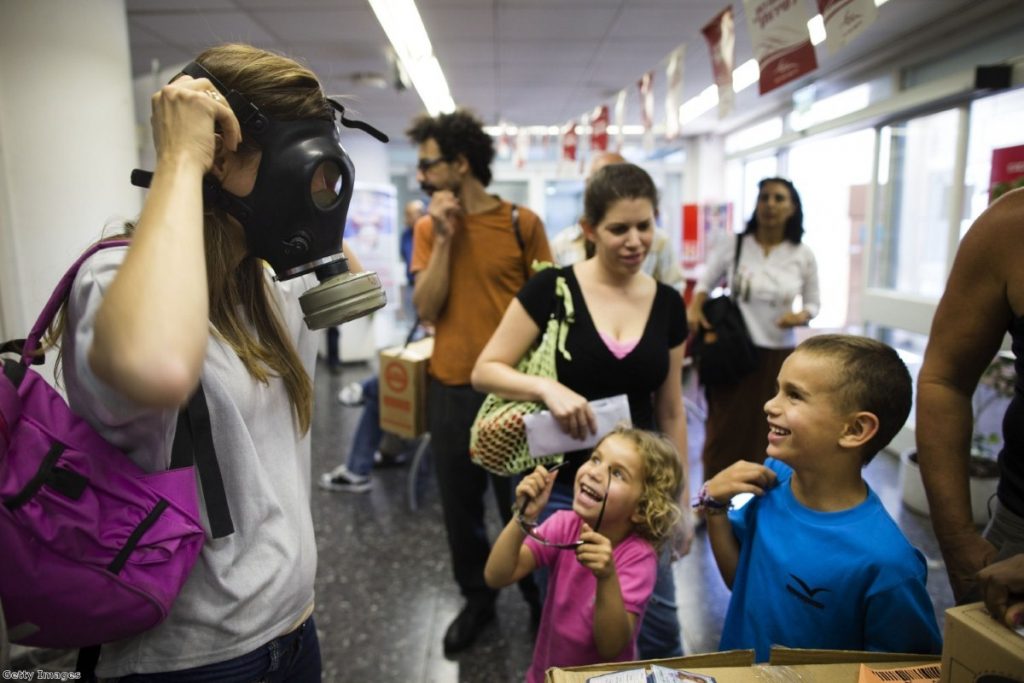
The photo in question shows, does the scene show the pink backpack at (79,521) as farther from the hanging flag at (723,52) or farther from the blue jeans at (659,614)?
the hanging flag at (723,52)

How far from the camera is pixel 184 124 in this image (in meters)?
0.66

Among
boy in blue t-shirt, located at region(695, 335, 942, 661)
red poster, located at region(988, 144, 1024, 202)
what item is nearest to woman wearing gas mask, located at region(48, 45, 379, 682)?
boy in blue t-shirt, located at region(695, 335, 942, 661)

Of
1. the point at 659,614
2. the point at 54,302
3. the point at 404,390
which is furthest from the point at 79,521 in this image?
the point at 404,390

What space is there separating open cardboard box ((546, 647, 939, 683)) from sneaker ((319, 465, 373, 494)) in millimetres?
2907

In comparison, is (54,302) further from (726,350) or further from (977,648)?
(726,350)

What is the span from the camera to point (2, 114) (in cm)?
221

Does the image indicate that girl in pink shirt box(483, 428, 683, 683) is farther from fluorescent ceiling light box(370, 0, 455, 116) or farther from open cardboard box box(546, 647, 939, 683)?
fluorescent ceiling light box(370, 0, 455, 116)

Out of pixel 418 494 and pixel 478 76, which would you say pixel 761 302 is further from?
pixel 478 76

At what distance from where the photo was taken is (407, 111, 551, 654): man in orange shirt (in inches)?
76.1

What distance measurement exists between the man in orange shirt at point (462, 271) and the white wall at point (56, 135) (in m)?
1.12

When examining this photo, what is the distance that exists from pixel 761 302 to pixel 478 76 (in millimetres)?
3621

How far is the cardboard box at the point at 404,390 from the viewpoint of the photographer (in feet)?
8.00

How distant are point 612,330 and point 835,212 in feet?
24.0

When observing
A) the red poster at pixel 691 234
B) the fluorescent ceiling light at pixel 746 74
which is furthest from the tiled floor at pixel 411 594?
the red poster at pixel 691 234
